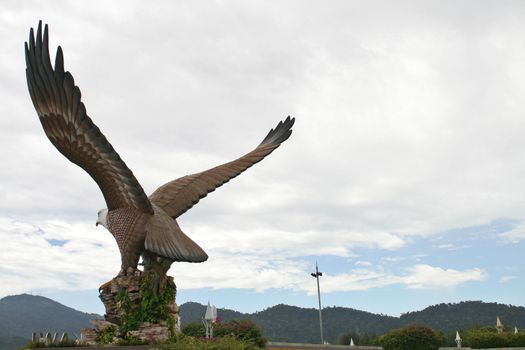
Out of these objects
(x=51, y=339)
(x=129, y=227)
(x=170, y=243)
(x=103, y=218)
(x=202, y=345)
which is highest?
(x=103, y=218)

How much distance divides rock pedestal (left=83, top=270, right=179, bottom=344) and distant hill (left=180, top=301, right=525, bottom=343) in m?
60.7

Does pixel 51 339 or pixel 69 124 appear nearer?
pixel 69 124

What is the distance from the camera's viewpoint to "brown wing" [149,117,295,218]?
651 inches

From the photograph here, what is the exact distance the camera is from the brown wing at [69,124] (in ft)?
38.9

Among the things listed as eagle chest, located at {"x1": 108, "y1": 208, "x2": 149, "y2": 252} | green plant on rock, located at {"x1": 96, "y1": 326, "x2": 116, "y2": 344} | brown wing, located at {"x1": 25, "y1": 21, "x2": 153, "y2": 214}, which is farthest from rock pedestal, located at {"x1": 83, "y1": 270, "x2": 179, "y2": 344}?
brown wing, located at {"x1": 25, "y1": 21, "x2": 153, "y2": 214}

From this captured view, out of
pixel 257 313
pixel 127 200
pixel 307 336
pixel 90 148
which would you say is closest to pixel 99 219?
pixel 127 200

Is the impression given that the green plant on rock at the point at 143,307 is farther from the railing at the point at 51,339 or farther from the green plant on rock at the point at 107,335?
the railing at the point at 51,339

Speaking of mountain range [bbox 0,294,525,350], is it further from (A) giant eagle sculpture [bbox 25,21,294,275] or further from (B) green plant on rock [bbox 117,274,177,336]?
(A) giant eagle sculpture [bbox 25,21,294,275]

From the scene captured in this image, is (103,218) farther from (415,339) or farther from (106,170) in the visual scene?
(415,339)

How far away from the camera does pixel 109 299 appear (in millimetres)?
14453

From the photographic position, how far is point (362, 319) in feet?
331

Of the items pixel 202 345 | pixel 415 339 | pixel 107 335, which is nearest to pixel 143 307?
pixel 107 335

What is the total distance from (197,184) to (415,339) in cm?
1381

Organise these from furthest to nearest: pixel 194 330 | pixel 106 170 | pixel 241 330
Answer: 1. pixel 194 330
2. pixel 241 330
3. pixel 106 170
